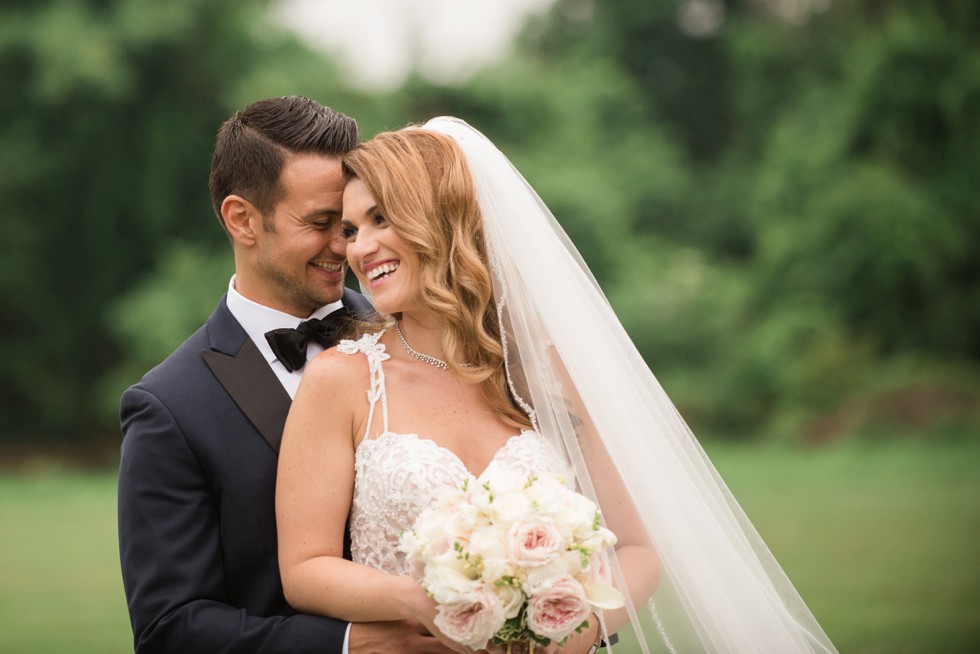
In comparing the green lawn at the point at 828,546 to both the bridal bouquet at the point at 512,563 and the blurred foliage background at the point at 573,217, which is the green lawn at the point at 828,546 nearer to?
the blurred foliage background at the point at 573,217

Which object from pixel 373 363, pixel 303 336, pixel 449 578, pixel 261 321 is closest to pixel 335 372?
pixel 373 363

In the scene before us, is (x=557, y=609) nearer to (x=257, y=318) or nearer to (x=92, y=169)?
(x=257, y=318)

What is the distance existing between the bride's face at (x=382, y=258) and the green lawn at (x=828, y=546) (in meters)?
6.29

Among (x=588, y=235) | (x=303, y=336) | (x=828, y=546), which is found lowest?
(x=828, y=546)

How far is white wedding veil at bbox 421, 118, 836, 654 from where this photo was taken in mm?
3332

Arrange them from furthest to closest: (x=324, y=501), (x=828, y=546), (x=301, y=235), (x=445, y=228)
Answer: (x=828, y=546), (x=301, y=235), (x=445, y=228), (x=324, y=501)

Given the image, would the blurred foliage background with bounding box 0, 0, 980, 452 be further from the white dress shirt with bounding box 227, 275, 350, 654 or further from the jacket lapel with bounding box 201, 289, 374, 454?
the jacket lapel with bounding box 201, 289, 374, 454

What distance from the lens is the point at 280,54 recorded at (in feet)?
78.5

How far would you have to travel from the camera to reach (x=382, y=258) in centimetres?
331

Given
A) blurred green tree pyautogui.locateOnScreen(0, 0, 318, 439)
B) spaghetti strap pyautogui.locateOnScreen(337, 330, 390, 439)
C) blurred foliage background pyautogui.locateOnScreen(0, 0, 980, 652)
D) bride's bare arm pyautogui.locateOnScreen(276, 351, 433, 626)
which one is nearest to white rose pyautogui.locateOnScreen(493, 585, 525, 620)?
bride's bare arm pyautogui.locateOnScreen(276, 351, 433, 626)

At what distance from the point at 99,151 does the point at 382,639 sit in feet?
68.3

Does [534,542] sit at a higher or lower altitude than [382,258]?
lower

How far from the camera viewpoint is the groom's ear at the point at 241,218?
3.69 meters

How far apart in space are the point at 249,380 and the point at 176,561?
60cm
